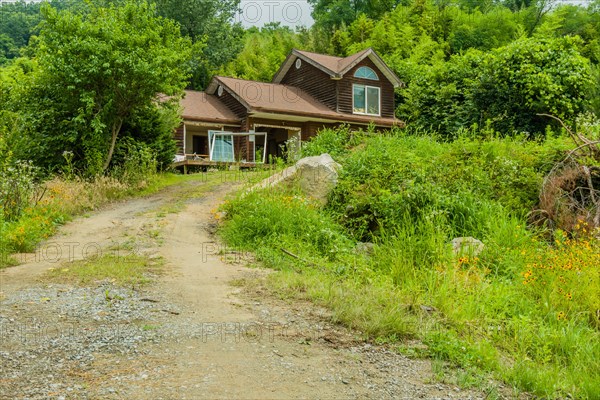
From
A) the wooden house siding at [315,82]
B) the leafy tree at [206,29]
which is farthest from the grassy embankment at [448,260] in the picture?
the leafy tree at [206,29]

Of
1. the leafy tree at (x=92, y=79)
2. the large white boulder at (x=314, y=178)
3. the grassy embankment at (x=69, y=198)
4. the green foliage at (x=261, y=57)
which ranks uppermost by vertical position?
the green foliage at (x=261, y=57)

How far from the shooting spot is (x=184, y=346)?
4617mm

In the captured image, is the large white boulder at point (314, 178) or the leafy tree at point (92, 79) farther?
the leafy tree at point (92, 79)

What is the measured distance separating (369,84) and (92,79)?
15.7 meters

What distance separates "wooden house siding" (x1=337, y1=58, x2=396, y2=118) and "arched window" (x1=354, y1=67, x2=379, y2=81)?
0.49 ft

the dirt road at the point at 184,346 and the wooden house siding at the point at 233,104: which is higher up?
the wooden house siding at the point at 233,104

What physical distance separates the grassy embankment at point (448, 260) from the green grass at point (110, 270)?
1.73 m

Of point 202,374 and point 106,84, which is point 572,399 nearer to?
point 202,374

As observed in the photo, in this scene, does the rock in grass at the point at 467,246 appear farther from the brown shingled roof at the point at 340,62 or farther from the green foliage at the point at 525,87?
the brown shingled roof at the point at 340,62

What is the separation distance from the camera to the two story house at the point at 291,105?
80.8 ft

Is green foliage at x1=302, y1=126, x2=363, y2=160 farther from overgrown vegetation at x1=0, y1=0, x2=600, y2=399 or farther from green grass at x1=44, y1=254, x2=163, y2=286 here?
green grass at x1=44, y1=254, x2=163, y2=286

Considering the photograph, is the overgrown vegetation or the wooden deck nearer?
the overgrown vegetation

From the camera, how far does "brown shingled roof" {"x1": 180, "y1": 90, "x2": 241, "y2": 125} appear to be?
24.6 m

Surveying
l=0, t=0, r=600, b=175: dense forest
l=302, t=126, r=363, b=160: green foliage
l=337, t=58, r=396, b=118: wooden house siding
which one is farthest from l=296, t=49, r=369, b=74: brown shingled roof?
l=302, t=126, r=363, b=160: green foliage
